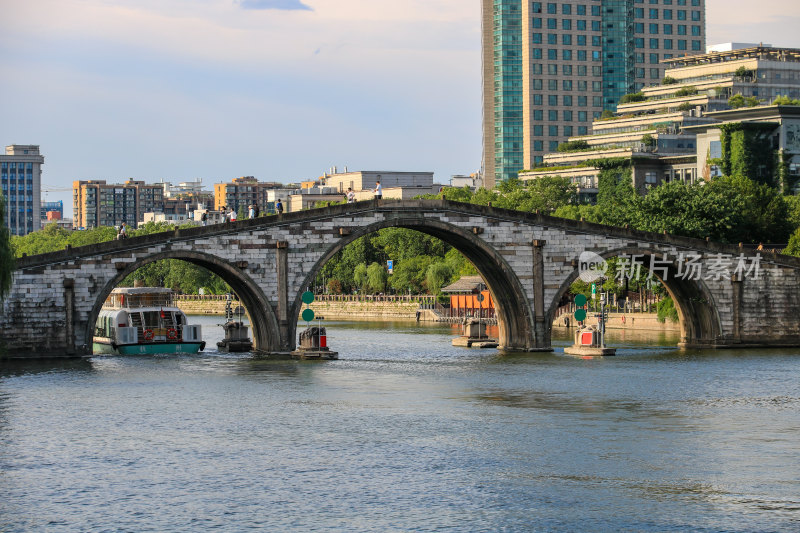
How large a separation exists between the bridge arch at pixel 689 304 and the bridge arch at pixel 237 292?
15428 millimetres

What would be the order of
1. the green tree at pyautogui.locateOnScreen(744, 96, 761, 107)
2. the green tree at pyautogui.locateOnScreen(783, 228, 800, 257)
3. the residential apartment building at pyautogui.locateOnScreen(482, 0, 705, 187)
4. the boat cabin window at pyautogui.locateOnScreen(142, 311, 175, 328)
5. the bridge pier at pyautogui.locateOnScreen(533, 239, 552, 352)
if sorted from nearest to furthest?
the bridge pier at pyautogui.locateOnScreen(533, 239, 552, 352)
the boat cabin window at pyautogui.locateOnScreen(142, 311, 175, 328)
the green tree at pyautogui.locateOnScreen(783, 228, 800, 257)
the green tree at pyautogui.locateOnScreen(744, 96, 761, 107)
the residential apartment building at pyautogui.locateOnScreen(482, 0, 705, 187)

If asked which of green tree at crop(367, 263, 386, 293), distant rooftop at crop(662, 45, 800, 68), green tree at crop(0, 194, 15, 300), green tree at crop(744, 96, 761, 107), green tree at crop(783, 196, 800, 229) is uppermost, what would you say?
distant rooftop at crop(662, 45, 800, 68)

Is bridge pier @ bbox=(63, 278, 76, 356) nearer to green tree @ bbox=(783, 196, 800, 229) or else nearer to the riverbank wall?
the riverbank wall

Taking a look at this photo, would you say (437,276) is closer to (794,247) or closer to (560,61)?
(560,61)

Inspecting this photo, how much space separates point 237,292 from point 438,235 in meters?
11.7

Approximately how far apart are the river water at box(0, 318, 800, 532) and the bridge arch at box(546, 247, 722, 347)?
8621 millimetres

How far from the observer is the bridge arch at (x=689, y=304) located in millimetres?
68750

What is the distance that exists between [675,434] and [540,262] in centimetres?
2864

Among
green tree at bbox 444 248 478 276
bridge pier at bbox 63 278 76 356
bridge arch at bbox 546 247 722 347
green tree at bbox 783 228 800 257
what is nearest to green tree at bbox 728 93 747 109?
green tree at bbox 444 248 478 276

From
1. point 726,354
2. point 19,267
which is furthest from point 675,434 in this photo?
point 19,267

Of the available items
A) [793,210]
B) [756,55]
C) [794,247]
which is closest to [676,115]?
[756,55]

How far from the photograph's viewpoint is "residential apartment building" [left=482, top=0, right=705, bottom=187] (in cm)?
17350

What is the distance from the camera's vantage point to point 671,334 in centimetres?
9038

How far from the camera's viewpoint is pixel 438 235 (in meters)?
69.9
